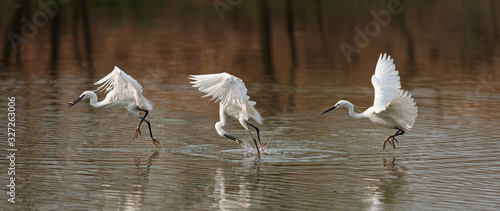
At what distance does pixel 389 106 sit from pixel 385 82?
5.95 ft

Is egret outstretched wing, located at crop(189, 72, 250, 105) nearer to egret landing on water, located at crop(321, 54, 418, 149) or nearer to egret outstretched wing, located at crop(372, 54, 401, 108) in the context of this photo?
egret landing on water, located at crop(321, 54, 418, 149)

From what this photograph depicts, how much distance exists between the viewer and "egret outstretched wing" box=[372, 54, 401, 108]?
15.6 m

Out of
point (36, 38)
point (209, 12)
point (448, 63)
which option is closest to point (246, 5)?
point (209, 12)

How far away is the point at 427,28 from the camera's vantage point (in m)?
43.2

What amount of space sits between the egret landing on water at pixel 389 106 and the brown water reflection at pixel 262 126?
1.63ft

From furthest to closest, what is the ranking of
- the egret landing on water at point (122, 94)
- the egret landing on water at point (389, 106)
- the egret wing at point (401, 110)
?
the egret landing on water at point (122, 94) < the egret landing on water at point (389, 106) < the egret wing at point (401, 110)

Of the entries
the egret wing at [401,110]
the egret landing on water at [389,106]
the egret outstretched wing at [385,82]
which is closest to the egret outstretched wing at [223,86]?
the egret landing on water at [389,106]

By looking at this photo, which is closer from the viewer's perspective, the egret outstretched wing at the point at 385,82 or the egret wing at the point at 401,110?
the egret wing at the point at 401,110

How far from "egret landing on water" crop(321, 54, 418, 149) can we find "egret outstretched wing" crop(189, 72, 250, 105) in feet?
5.47

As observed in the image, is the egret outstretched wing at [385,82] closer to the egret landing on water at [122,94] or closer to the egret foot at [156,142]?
the egret foot at [156,142]

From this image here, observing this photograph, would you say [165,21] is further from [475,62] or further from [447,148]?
[447,148]

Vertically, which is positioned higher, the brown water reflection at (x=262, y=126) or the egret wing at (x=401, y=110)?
the egret wing at (x=401, y=110)

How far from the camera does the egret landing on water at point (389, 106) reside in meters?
14.3

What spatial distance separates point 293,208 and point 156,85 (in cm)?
1320
